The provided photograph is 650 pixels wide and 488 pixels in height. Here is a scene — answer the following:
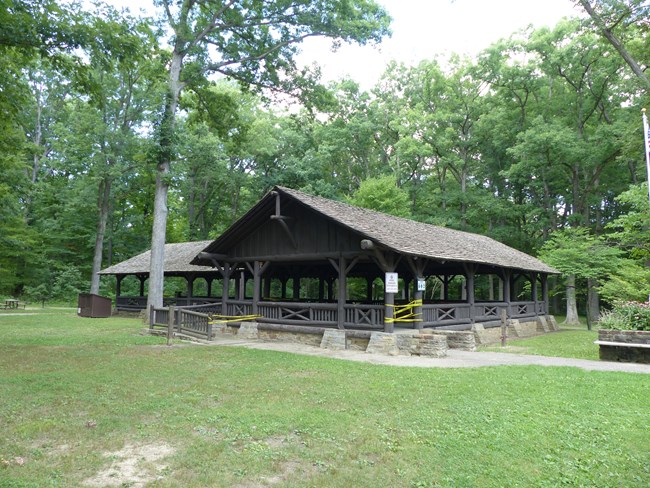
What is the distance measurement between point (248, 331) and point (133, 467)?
11957 millimetres

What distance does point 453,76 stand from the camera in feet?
120

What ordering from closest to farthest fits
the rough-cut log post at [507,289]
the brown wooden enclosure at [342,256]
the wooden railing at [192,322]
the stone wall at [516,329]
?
the brown wooden enclosure at [342,256], the wooden railing at [192,322], the stone wall at [516,329], the rough-cut log post at [507,289]

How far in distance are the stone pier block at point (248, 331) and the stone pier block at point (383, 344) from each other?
5.02m

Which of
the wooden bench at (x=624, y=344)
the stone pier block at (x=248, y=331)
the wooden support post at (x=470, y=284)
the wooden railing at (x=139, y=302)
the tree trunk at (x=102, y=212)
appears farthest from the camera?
the tree trunk at (x=102, y=212)

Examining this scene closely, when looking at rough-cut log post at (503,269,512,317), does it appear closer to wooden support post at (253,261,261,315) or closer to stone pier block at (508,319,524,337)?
stone pier block at (508,319,524,337)

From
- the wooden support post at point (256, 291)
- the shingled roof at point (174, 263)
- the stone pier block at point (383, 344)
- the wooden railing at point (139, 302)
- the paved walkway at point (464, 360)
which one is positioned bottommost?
the paved walkway at point (464, 360)

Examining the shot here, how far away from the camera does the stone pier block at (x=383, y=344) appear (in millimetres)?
12461

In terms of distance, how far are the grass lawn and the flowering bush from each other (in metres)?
2.91

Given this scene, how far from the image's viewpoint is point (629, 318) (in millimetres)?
11625

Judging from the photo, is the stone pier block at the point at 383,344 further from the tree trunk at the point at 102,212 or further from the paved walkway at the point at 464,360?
the tree trunk at the point at 102,212

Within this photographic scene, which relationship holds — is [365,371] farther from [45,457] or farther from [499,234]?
[499,234]

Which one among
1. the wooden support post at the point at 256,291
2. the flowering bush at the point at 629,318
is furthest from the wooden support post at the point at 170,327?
the flowering bush at the point at 629,318

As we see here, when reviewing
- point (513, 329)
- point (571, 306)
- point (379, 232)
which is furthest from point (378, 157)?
point (379, 232)

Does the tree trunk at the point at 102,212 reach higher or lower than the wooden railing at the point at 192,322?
higher
